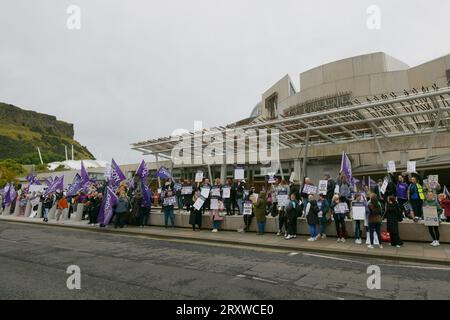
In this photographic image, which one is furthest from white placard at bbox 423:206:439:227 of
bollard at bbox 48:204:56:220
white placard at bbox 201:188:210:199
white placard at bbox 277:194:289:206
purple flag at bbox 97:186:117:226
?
bollard at bbox 48:204:56:220

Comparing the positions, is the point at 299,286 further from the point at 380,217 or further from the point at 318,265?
the point at 380,217

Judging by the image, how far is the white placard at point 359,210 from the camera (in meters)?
9.75

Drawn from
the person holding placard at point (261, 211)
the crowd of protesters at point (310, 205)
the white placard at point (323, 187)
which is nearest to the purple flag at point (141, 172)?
the crowd of protesters at point (310, 205)

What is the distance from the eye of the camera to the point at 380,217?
30.8 ft

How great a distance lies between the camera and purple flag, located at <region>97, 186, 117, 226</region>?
48.2ft

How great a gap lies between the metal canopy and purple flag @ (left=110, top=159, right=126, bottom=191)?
4528mm

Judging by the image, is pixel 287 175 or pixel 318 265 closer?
pixel 318 265

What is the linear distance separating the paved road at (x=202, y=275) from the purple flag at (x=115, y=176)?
619cm

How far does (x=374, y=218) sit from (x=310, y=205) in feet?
7.05

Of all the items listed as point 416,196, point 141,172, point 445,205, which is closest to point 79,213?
point 141,172

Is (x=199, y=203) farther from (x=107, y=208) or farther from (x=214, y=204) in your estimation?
(x=107, y=208)

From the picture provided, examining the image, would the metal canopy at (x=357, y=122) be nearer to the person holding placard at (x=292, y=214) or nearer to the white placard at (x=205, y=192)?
the white placard at (x=205, y=192)

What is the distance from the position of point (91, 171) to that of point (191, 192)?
43.1 m
